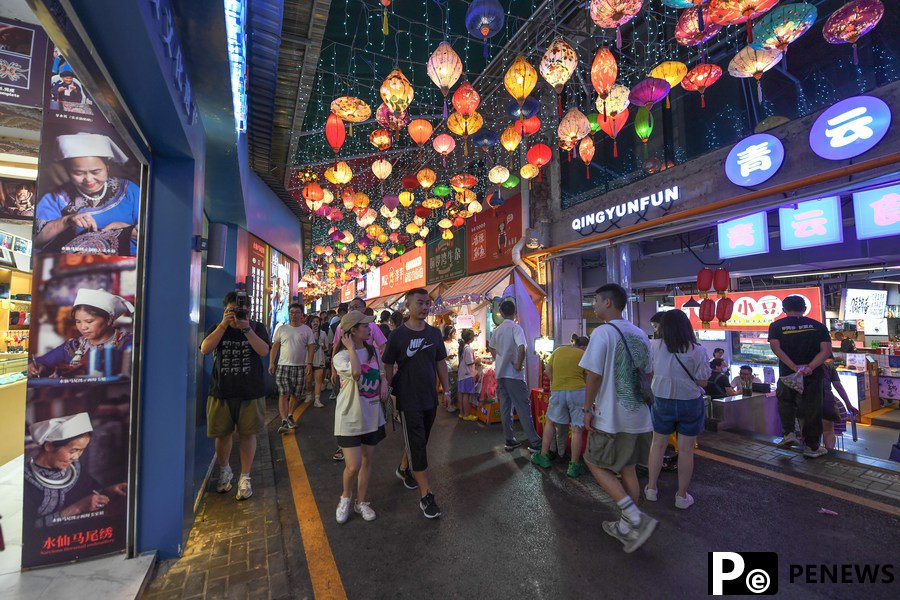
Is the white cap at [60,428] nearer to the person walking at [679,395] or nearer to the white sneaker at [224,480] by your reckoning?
the white sneaker at [224,480]

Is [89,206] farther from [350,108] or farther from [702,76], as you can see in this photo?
[702,76]

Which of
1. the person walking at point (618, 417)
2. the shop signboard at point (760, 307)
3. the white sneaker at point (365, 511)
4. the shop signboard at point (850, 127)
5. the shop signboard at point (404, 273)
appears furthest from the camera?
the shop signboard at point (404, 273)

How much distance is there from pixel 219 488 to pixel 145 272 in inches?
96.6

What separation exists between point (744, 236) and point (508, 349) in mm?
4460

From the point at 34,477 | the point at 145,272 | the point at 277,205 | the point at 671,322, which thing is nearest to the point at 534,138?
the point at 277,205

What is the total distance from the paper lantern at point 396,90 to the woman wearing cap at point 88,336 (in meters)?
4.10

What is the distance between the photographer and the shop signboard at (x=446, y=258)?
14.9m

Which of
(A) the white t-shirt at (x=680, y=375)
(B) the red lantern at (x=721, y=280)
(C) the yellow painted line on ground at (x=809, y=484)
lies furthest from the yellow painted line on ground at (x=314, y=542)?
(B) the red lantern at (x=721, y=280)

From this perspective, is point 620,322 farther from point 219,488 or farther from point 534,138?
point 534,138

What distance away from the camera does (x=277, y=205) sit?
11320 millimetres

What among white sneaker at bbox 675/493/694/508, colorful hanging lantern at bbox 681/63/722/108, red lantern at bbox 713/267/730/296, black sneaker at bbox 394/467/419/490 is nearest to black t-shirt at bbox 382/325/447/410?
black sneaker at bbox 394/467/419/490

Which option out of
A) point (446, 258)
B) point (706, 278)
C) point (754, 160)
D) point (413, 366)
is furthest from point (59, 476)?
point (446, 258)

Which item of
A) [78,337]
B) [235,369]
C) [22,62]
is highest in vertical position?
[22,62]

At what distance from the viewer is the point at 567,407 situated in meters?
4.62
